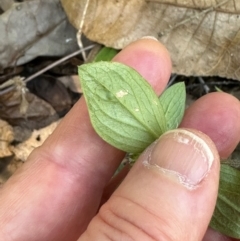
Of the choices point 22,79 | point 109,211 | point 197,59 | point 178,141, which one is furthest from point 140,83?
point 22,79

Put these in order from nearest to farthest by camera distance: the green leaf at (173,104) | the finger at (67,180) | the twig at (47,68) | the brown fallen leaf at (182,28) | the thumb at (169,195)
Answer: the thumb at (169,195) → the green leaf at (173,104) → the finger at (67,180) → the brown fallen leaf at (182,28) → the twig at (47,68)

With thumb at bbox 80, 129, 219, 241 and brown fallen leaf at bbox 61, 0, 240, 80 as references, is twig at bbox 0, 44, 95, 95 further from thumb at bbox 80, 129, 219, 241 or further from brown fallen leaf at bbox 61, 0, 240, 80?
thumb at bbox 80, 129, 219, 241

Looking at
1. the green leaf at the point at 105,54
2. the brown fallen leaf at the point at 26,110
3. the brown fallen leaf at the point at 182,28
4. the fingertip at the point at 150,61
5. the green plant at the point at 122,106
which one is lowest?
the brown fallen leaf at the point at 26,110

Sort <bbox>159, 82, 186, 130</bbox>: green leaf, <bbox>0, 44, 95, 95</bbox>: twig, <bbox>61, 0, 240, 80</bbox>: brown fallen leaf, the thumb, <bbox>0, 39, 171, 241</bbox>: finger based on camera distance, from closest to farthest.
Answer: the thumb, <bbox>159, 82, 186, 130</bbox>: green leaf, <bbox>0, 39, 171, 241</bbox>: finger, <bbox>61, 0, 240, 80</bbox>: brown fallen leaf, <bbox>0, 44, 95, 95</bbox>: twig

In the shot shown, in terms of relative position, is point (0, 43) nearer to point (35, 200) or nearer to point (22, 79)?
point (22, 79)

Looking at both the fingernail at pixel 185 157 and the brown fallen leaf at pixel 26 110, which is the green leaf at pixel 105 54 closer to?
the brown fallen leaf at pixel 26 110

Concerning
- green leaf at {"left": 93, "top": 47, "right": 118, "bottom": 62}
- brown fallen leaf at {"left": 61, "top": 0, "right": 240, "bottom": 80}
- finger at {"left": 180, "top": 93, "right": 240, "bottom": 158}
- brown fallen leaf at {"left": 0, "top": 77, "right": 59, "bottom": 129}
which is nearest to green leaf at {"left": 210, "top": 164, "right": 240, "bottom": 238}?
finger at {"left": 180, "top": 93, "right": 240, "bottom": 158}

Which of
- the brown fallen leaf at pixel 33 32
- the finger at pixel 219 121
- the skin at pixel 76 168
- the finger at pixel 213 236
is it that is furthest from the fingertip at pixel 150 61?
the brown fallen leaf at pixel 33 32
